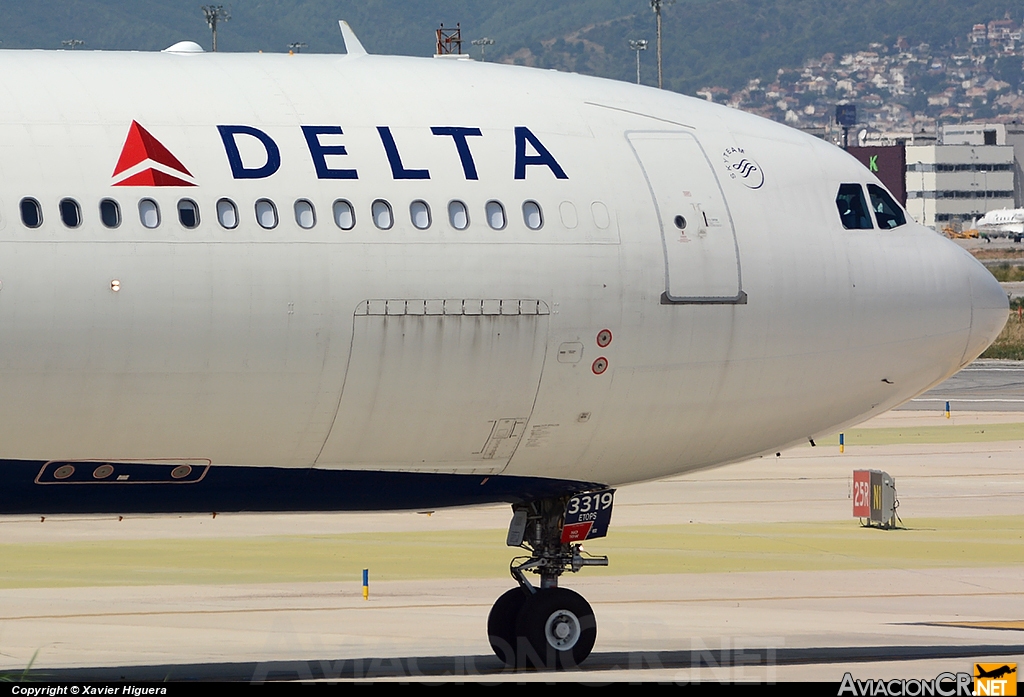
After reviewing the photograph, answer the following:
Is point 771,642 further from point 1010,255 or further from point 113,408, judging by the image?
point 1010,255

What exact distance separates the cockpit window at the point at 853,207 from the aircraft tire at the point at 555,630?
5209 millimetres

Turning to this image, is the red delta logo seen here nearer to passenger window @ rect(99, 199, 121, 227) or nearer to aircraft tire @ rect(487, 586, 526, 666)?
passenger window @ rect(99, 199, 121, 227)

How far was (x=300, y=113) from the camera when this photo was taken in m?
17.7

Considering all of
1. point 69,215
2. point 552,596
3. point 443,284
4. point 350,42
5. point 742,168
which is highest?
point 350,42

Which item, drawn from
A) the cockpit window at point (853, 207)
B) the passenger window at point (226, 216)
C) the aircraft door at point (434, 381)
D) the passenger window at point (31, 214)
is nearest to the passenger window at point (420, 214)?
the aircraft door at point (434, 381)

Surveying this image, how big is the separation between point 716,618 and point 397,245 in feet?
29.8

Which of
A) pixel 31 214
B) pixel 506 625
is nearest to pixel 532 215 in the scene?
pixel 506 625

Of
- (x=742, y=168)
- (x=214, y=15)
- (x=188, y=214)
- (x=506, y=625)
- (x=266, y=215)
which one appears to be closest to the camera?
(x=188, y=214)

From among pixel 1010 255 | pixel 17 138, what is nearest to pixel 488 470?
pixel 17 138

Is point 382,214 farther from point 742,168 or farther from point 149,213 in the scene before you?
point 742,168

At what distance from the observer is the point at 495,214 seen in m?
18.0

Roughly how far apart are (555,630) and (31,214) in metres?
7.30

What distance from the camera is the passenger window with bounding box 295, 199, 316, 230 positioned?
17.0 meters

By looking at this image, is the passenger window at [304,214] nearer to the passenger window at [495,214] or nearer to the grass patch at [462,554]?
the passenger window at [495,214]
